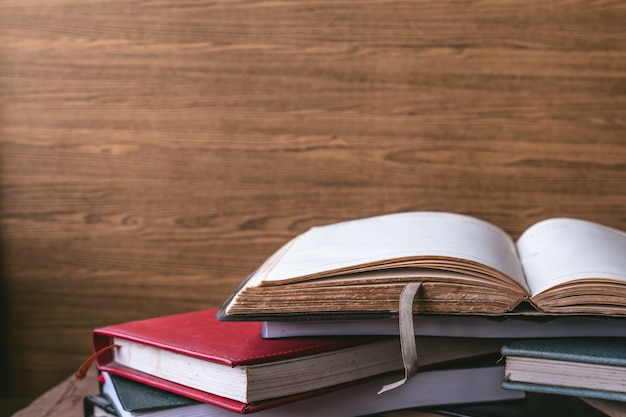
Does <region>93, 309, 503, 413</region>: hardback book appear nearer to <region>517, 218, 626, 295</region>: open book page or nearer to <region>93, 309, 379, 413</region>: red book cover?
<region>93, 309, 379, 413</region>: red book cover

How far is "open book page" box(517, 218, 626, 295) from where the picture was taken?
0.64 m

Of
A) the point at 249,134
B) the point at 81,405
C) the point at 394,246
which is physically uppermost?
the point at 249,134

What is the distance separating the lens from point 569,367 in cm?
64

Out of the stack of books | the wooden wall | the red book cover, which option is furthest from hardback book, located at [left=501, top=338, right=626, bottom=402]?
the wooden wall

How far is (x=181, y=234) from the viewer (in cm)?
112

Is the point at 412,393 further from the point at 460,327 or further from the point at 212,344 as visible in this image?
the point at 212,344

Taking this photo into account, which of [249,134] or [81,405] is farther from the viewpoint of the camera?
[249,134]

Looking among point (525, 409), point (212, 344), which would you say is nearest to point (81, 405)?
point (212, 344)

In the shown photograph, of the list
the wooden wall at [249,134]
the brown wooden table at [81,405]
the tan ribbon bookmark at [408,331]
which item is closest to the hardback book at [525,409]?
the brown wooden table at [81,405]

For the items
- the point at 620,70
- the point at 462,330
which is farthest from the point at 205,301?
the point at 620,70

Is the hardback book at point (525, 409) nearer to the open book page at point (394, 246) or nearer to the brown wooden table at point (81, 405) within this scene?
the brown wooden table at point (81, 405)

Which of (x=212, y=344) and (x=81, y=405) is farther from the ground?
(x=212, y=344)

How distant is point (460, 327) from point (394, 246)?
99 millimetres

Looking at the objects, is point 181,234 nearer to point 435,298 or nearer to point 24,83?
point 24,83
